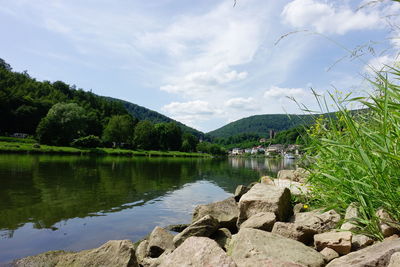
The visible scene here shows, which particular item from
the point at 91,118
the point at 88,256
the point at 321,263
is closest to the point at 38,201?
the point at 88,256

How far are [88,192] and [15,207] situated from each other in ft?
14.8

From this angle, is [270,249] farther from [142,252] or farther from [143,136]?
[143,136]

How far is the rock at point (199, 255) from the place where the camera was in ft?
9.06

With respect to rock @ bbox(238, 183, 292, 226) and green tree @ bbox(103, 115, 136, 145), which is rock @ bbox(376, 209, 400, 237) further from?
green tree @ bbox(103, 115, 136, 145)

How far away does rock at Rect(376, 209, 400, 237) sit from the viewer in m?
2.72

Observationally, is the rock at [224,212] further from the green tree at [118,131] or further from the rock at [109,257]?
the green tree at [118,131]

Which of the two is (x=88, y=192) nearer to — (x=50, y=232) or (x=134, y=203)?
(x=134, y=203)

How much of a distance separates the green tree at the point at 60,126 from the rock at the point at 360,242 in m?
80.4

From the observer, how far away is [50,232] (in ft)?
27.7

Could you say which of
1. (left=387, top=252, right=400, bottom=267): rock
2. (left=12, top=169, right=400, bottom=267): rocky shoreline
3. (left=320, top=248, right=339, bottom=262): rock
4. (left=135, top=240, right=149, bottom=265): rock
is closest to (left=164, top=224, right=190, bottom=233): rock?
(left=12, top=169, right=400, bottom=267): rocky shoreline

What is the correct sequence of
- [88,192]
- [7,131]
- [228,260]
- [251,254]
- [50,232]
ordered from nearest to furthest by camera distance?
[228,260] < [251,254] < [50,232] < [88,192] < [7,131]

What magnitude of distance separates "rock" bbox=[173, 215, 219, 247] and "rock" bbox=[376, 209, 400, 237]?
3760 mm

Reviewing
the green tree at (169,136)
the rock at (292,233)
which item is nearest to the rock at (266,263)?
the rock at (292,233)

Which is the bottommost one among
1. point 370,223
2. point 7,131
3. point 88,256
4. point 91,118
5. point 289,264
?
point 88,256
